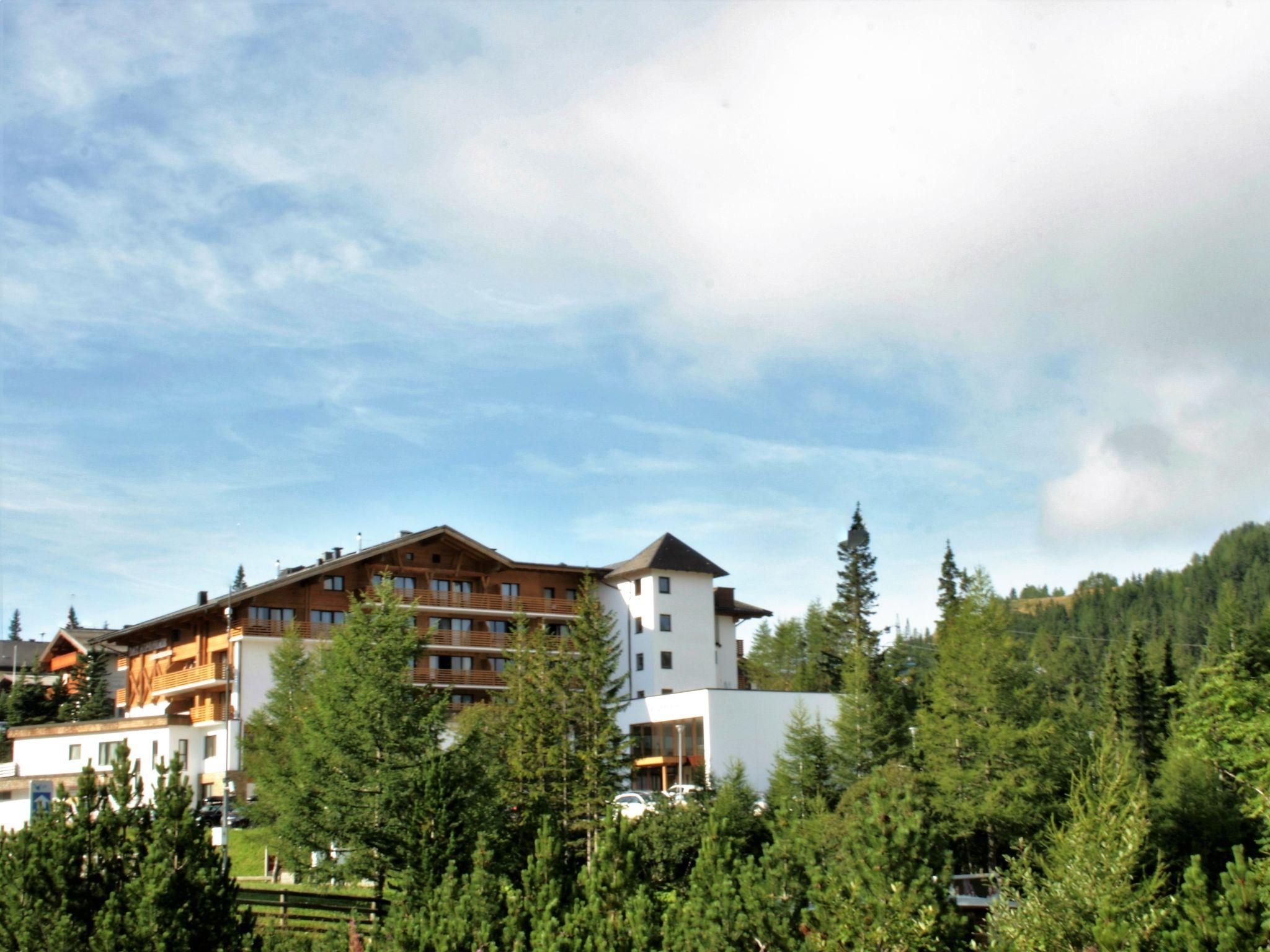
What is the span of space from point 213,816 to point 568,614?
976 inches

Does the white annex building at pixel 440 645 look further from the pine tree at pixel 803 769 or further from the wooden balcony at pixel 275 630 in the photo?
the pine tree at pixel 803 769

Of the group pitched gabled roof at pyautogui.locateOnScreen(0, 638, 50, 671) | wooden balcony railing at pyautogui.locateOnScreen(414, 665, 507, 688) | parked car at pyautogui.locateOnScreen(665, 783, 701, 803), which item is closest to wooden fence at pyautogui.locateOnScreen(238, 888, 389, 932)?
parked car at pyautogui.locateOnScreen(665, 783, 701, 803)

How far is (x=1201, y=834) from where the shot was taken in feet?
162

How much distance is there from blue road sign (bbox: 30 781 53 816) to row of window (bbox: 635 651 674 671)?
4481cm

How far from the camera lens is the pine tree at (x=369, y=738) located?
103 feet

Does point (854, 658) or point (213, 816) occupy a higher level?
point (854, 658)

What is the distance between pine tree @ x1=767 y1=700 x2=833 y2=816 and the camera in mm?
46312

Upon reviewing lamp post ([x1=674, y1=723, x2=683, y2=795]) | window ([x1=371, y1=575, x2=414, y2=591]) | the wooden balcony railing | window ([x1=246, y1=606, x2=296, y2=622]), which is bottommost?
lamp post ([x1=674, y1=723, x2=683, y2=795])

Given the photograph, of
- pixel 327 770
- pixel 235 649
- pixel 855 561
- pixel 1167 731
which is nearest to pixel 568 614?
pixel 235 649

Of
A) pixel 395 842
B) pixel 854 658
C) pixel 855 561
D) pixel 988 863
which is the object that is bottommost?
pixel 988 863

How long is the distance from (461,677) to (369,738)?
1307 inches

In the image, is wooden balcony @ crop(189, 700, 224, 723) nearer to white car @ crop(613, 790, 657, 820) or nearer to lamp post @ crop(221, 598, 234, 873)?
lamp post @ crop(221, 598, 234, 873)

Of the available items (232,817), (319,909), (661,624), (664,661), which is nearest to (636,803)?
(232,817)

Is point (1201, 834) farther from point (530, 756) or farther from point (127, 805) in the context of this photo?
point (127, 805)
